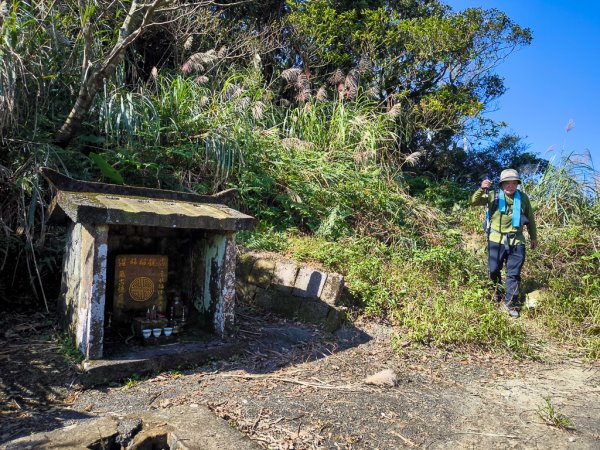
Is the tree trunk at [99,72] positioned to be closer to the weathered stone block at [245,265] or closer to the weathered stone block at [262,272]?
the weathered stone block at [245,265]

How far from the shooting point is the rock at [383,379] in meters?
3.34

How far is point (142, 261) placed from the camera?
372 centimetres

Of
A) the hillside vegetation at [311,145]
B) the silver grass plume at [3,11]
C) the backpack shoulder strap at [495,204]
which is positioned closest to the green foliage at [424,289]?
the hillside vegetation at [311,145]

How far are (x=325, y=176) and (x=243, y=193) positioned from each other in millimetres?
1318

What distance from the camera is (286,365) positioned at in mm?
3605

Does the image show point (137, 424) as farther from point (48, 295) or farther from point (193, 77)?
point (193, 77)

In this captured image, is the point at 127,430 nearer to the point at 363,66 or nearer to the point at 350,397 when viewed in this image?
the point at 350,397

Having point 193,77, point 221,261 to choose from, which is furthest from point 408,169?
point 221,261

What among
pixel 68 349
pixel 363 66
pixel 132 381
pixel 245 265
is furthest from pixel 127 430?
pixel 363 66

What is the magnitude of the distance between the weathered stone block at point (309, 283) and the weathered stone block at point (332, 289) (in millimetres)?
45

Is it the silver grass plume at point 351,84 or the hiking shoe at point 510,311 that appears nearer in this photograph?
the hiking shoe at point 510,311

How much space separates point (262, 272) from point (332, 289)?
2.83 feet

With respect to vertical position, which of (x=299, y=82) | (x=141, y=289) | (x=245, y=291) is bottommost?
(x=245, y=291)

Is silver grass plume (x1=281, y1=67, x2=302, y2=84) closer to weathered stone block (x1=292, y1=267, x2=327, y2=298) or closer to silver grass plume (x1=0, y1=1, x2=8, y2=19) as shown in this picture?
silver grass plume (x1=0, y1=1, x2=8, y2=19)
